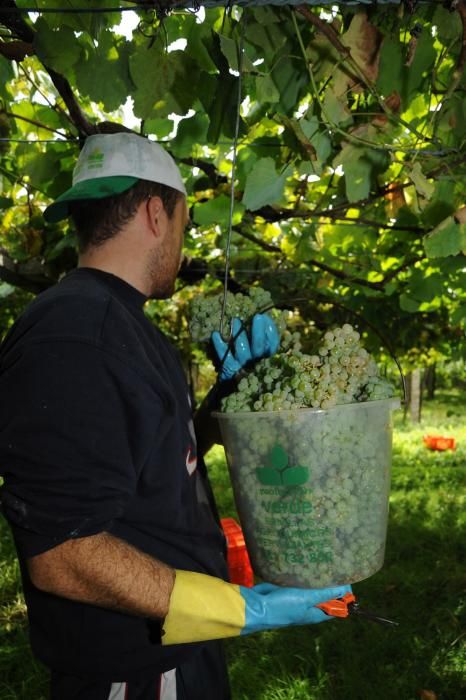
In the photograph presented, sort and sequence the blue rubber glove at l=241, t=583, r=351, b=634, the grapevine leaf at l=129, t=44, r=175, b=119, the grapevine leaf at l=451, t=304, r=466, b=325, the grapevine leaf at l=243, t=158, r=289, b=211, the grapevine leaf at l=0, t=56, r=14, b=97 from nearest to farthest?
the blue rubber glove at l=241, t=583, r=351, b=634
the grapevine leaf at l=129, t=44, r=175, b=119
the grapevine leaf at l=0, t=56, r=14, b=97
the grapevine leaf at l=243, t=158, r=289, b=211
the grapevine leaf at l=451, t=304, r=466, b=325

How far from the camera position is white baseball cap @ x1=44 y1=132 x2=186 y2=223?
1.78 metres

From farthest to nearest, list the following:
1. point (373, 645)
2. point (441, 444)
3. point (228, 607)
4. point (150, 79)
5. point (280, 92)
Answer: point (441, 444), point (373, 645), point (280, 92), point (150, 79), point (228, 607)

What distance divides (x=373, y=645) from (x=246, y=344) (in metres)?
2.72

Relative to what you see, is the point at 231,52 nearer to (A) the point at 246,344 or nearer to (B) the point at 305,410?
(A) the point at 246,344

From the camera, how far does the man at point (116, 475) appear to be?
1298 millimetres

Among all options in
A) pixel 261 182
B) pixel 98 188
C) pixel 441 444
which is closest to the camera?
pixel 98 188

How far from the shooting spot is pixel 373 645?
12.4ft

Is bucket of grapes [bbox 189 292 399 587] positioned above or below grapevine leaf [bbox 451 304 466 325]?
below

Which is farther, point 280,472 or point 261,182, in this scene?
point 261,182

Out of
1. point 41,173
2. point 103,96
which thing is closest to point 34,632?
point 103,96

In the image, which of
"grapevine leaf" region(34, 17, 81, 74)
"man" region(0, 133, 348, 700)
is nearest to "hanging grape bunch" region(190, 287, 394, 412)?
"man" region(0, 133, 348, 700)

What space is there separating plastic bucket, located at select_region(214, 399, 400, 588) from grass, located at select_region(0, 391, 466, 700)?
2151 mm

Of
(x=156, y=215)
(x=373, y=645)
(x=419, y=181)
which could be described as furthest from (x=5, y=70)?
(x=373, y=645)

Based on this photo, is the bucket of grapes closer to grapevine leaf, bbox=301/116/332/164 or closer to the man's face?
the man's face
